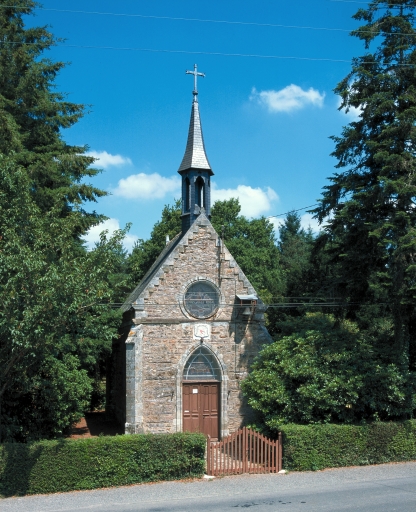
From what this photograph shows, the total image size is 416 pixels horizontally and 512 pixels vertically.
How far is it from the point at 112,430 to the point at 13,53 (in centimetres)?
1706

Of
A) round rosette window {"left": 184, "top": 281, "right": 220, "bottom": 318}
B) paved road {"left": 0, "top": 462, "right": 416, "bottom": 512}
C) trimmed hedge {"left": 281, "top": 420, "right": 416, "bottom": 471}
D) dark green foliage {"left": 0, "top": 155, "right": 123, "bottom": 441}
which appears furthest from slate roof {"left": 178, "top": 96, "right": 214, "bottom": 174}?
paved road {"left": 0, "top": 462, "right": 416, "bottom": 512}

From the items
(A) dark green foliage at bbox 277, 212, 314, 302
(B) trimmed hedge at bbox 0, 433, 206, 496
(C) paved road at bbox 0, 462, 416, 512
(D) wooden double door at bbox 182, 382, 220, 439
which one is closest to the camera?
(C) paved road at bbox 0, 462, 416, 512

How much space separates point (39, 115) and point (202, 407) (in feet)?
47.2

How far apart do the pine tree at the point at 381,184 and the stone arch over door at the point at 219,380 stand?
19.0 feet

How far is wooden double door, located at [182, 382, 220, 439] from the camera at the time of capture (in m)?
21.6

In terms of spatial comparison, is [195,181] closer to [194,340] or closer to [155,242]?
[194,340]

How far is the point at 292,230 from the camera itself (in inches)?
2803

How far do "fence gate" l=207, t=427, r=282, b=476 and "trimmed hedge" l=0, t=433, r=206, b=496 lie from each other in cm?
68

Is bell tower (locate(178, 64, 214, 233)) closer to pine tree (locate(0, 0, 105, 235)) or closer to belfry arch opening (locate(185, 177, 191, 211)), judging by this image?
belfry arch opening (locate(185, 177, 191, 211))

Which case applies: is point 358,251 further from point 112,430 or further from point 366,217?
point 112,430

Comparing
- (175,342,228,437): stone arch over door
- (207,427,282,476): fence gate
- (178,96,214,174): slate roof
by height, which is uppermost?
(178,96,214,174): slate roof

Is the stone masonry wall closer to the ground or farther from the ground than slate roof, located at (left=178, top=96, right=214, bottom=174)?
closer to the ground

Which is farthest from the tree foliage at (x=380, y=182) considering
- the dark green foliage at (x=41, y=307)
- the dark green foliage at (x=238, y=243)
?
the dark green foliage at (x=238, y=243)

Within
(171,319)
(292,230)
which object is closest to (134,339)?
(171,319)
